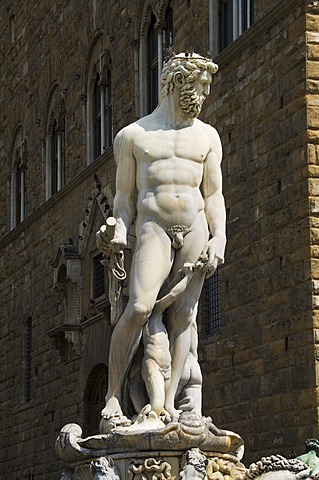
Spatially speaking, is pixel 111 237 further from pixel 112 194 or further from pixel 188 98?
pixel 112 194

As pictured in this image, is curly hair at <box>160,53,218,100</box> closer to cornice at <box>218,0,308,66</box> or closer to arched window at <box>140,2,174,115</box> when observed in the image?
cornice at <box>218,0,308,66</box>

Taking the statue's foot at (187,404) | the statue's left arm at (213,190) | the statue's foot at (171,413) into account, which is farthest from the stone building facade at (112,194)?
the statue's foot at (171,413)

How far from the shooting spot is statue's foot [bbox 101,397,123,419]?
9.54 meters

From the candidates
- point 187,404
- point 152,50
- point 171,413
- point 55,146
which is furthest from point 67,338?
point 171,413

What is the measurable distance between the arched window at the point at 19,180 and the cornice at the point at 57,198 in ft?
1.09

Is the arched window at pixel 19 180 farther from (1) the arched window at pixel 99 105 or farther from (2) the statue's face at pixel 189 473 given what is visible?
(2) the statue's face at pixel 189 473

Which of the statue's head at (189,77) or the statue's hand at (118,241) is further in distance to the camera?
the statue's head at (189,77)

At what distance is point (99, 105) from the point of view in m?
24.7

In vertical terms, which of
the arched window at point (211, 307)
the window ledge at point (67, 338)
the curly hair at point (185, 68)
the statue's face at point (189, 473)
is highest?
the window ledge at point (67, 338)

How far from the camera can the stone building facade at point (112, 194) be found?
51.2 ft

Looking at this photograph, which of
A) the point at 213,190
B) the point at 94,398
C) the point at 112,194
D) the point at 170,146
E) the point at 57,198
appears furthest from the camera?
the point at 57,198

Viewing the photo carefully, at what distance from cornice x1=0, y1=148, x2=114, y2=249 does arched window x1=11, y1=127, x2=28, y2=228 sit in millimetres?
333

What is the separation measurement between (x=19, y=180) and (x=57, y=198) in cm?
409

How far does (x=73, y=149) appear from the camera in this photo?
25.6 m
